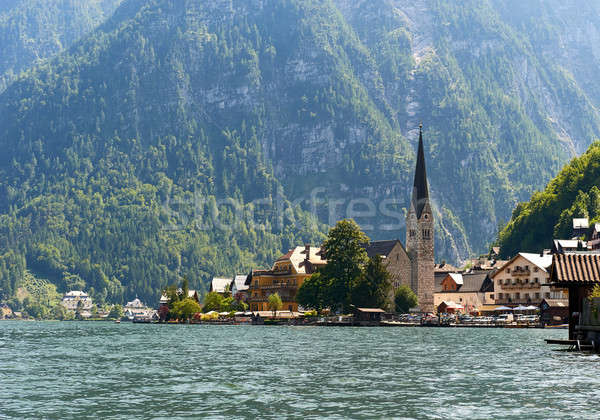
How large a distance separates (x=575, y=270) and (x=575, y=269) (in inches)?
3.8

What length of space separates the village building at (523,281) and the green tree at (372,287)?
1072 inches

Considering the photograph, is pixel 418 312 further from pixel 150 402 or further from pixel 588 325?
pixel 150 402

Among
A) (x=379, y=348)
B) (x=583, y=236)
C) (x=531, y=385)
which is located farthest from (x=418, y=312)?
(x=531, y=385)

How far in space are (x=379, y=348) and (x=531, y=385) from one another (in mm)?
31343

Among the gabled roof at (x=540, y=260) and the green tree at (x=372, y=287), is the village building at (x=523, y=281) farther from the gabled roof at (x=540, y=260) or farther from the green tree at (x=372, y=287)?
the green tree at (x=372, y=287)

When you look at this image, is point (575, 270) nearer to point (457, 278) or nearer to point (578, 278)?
point (578, 278)

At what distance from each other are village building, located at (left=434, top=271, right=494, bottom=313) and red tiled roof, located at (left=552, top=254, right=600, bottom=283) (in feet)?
334

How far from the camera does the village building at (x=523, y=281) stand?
16138cm

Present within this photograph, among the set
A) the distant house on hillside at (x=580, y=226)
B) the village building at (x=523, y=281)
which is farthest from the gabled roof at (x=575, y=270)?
the distant house on hillside at (x=580, y=226)

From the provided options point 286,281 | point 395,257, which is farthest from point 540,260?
point 286,281

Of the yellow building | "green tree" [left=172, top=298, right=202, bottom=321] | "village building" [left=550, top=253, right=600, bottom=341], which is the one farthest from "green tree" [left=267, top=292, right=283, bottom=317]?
"village building" [left=550, top=253, right=600, bottom=341]

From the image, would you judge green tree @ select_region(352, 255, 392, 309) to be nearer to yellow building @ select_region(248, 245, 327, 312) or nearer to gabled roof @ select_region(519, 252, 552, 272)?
gabled roof @ select_region(519, 252, 552, 272)

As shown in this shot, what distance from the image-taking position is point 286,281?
194 meters

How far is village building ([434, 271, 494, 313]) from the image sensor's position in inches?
6919
